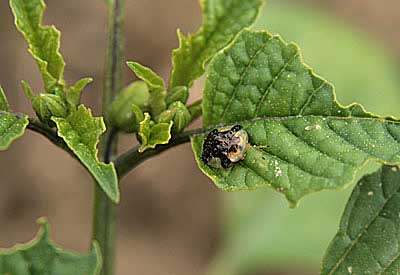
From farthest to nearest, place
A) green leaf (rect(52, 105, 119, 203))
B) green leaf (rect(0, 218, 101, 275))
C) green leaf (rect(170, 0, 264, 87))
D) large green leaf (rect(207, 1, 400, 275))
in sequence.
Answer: large green leaf (rect(207, 1, 400, 275)) → green leaf (rect(170, 0, 264, 87)) → green leaf (rect(0, 218, 101, 275)) → green leaf (rect(52, 105, 119, 203))

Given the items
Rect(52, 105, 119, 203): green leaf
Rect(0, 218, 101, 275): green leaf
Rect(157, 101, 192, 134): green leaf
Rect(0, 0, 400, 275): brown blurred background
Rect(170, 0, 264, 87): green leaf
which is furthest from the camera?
Rect(0, 0, 400, 275): brown blurred background

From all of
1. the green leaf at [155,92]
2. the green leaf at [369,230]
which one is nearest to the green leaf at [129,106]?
the green leaf at [155,92]

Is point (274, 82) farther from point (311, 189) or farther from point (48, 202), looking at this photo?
point (48, 202)

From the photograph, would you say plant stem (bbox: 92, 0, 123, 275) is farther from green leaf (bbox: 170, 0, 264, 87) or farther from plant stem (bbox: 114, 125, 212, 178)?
green leaf (bbox: 170, 0, 264, 87)

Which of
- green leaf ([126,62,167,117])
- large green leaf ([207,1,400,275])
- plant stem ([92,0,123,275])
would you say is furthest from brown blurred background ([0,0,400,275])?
green leaf ([126,62,167,117])

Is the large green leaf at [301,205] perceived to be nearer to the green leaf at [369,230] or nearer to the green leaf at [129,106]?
the green leaf at [369,230]

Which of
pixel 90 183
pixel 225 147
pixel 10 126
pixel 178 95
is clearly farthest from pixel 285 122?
pixel 90 183
